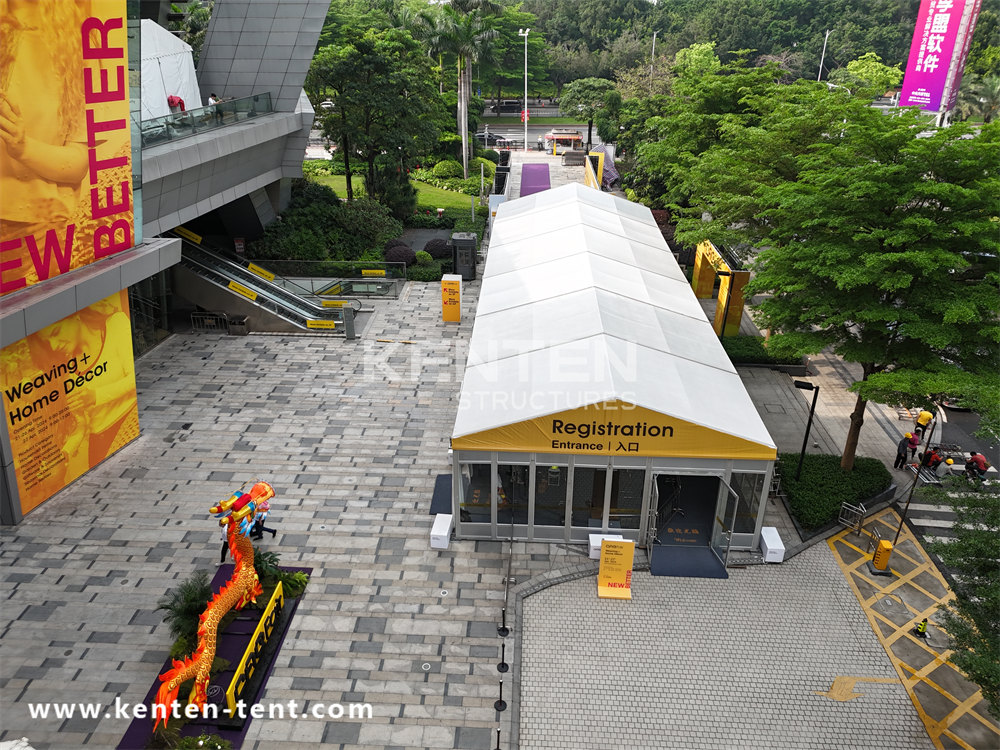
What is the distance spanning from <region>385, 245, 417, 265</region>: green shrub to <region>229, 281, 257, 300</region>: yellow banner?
25.2 ft

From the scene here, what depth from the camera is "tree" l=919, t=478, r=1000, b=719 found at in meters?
10.2

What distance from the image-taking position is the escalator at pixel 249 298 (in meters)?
27.0

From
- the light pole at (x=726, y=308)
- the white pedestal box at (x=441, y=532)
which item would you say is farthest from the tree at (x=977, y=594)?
the light pole at (x=726, y=308)

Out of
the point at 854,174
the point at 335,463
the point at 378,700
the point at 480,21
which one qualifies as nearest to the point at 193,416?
the point at 335,463

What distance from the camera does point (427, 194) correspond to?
157 feet

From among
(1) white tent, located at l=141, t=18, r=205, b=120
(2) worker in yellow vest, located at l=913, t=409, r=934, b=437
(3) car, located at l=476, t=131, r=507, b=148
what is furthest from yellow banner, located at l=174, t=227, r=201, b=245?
(3) car, located at l=476, t=131, r=507, b=148

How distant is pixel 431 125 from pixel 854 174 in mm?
28528

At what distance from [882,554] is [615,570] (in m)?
5.93

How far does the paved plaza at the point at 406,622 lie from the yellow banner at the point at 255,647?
0.43 metres

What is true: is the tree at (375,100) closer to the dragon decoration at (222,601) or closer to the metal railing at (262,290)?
the metal railing at (262,290)

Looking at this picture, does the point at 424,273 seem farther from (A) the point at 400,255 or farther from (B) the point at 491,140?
(B) the point at 491,140

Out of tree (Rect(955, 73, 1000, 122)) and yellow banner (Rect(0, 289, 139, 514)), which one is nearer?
yellow banner (Rect(0, 289, 139, 514))

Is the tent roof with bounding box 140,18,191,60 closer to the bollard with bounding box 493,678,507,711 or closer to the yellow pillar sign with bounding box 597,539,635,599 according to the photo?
the yellow pillar sign with bounding box 597,539,635,599

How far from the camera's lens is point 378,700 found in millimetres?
12164
